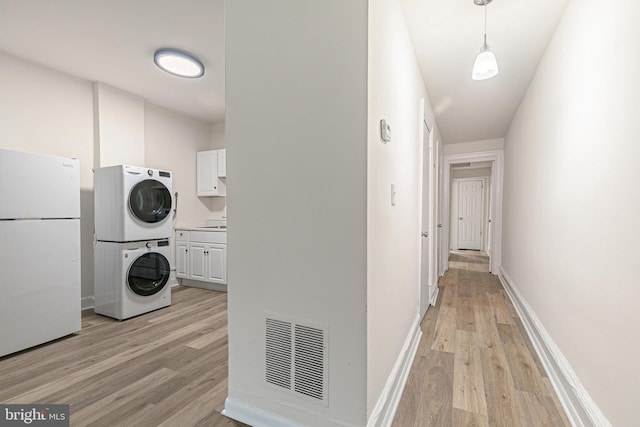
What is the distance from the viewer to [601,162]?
1.41m

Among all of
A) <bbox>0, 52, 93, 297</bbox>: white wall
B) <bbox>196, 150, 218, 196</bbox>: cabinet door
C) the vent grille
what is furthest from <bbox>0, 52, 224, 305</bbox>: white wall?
the vent grille

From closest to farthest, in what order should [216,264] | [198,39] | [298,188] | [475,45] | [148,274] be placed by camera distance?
[298,188], [475,45], [198,39], [148,274], [216,264]

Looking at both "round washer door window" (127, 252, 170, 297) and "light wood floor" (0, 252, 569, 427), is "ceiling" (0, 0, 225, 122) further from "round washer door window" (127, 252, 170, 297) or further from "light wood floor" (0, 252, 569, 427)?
"light wood floor" (0, 252, 569, 427)

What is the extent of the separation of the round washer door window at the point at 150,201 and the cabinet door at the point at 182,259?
0.92 m

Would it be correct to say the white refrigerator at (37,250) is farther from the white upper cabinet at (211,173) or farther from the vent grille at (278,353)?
the vent grille at (278,353)

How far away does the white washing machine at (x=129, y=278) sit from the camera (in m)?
2.94

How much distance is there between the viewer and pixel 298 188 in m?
1.34

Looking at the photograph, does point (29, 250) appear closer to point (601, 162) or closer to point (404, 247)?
point (404, 247)

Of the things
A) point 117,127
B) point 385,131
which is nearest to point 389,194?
point 385,131

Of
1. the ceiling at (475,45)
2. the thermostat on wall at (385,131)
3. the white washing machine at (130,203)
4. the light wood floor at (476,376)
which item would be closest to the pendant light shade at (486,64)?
the ceiling at (475,45)

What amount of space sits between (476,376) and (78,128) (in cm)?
442

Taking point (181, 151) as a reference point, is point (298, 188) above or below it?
below

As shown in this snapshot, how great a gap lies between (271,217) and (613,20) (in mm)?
1823

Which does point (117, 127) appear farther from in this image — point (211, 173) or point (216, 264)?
point (216, 264)
